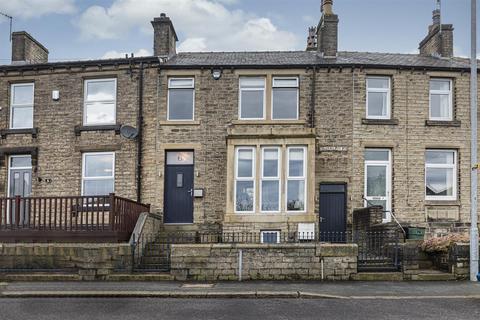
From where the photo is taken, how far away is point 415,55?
878 inches

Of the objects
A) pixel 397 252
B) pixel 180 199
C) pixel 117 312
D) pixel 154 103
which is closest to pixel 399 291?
pixel 397 252

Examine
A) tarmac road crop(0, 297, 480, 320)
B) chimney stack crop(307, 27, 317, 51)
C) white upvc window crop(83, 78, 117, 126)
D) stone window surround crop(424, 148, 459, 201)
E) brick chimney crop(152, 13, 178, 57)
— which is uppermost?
chimney stack crop(307, 27, 317, 51)

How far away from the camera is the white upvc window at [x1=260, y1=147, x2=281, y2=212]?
18125 mm

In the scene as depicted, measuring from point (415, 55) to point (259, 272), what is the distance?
13237 mm

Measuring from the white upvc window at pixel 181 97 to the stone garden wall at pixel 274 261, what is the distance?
23.5 feet

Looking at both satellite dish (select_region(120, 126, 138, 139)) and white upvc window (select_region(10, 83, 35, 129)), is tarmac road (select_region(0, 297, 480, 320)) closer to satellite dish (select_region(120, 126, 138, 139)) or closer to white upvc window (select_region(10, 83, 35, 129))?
satellite dish (select_region(120, 126, 138, 139))

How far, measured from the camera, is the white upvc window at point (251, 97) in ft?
63.5

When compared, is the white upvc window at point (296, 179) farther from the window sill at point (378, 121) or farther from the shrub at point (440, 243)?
the shrub at point (440, 243)

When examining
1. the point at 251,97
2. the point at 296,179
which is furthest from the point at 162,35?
the point at 296,179

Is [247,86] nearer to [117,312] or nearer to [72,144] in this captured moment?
[72,144]

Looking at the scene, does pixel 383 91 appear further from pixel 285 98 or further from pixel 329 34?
pixel 285 98

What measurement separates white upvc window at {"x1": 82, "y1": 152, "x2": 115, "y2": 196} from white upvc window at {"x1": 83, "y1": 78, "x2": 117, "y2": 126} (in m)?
1.22

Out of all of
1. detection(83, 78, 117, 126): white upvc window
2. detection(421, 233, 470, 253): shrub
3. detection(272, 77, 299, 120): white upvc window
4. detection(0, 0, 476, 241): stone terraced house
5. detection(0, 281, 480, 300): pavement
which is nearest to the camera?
detection(0, 281, 480, 300): pavement

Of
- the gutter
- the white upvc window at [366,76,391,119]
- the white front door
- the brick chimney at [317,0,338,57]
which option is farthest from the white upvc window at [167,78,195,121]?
the white front door
